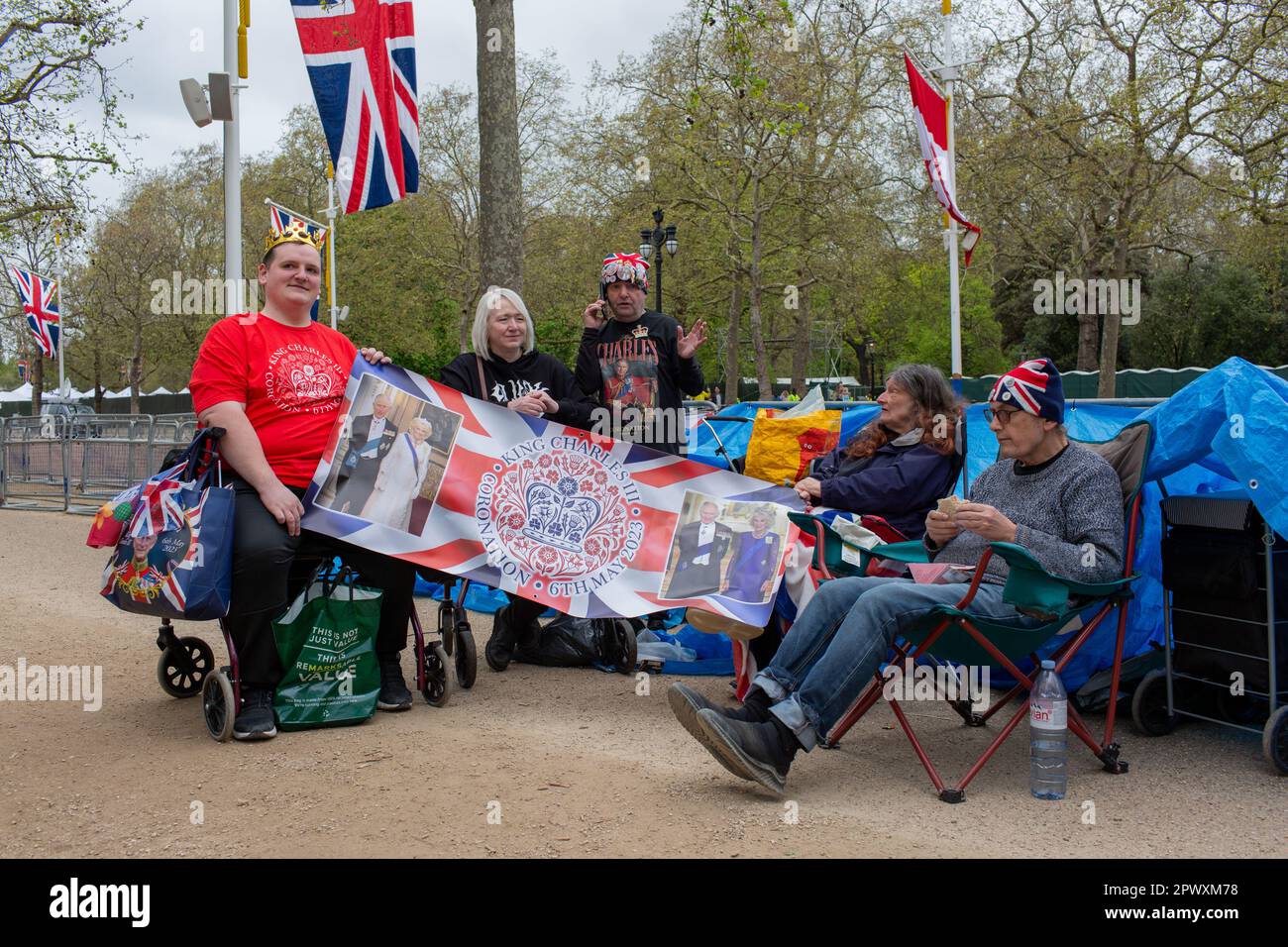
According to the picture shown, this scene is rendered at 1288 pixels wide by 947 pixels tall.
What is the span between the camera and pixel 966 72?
29.2 meters

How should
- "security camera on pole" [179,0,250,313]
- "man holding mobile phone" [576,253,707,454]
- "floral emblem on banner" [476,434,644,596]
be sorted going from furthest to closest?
"security camera on pole" [179,0,250,313] → "man holding mobile phone" [576,253,707,454] → "floral emblem on banner" [476,434,644,596]

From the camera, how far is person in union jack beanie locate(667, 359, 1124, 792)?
3.93m

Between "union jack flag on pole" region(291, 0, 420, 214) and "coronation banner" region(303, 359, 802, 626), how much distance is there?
4213mm

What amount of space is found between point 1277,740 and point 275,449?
13.8 ft

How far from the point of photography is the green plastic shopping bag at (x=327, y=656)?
191 inches

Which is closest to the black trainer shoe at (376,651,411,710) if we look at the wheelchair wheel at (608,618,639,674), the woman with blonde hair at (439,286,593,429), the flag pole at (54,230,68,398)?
the wheelchair wheel at (608,618,639,674)

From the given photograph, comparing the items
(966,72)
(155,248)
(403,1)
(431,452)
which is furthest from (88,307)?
(431,452)

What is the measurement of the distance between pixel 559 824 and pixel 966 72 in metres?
29.3

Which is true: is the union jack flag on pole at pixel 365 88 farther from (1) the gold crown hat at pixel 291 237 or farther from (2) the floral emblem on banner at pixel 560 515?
(2) the floral emblem on banner at pixel 560 515

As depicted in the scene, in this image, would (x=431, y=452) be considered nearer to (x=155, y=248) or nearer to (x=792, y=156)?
(x=792, y=156)

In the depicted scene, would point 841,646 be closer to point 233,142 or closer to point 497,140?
point 497,140

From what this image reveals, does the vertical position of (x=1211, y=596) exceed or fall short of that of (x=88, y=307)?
it falls short

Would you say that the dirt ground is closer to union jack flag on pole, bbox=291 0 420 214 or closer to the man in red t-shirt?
the man in red t-shirt

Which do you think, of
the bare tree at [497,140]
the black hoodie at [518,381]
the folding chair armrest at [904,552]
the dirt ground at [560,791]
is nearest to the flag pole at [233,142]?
the bare tree at [497,140]
